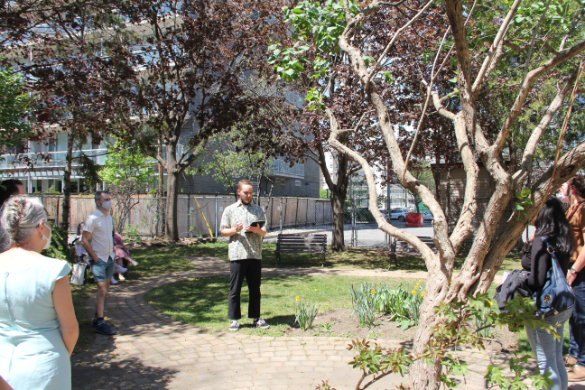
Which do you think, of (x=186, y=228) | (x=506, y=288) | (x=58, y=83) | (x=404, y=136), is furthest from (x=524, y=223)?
(x=186, y=228)

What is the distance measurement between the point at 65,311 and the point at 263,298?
539cm

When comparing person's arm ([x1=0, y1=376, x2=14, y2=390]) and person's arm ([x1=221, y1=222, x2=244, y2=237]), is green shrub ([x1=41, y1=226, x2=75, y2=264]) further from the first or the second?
person's arm ([x1=0, y1=376, x2=14, y2=390])

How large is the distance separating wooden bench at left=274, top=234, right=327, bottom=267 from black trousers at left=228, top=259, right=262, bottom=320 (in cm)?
603

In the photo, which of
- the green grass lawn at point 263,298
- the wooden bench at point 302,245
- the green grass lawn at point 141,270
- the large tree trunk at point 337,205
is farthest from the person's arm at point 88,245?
the large tree trunk at point 337,205

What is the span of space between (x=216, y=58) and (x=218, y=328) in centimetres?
1090

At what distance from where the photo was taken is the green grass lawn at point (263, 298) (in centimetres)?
615

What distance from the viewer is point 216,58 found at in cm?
1445

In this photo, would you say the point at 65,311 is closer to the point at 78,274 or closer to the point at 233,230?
the point at 233,230

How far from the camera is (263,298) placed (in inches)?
299

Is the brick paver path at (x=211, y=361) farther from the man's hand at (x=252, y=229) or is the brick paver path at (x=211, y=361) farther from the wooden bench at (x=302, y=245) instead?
the wooden bench at (x=302, y=245)

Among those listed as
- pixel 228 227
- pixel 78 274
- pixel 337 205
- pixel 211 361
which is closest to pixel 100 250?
pixel 228 227

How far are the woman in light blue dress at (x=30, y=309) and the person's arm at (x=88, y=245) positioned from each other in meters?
3.38

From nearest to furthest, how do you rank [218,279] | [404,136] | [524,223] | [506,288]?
[524,223] < [506,288] < [218,279] < [404,136]

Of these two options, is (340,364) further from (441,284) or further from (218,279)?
(218,279)
